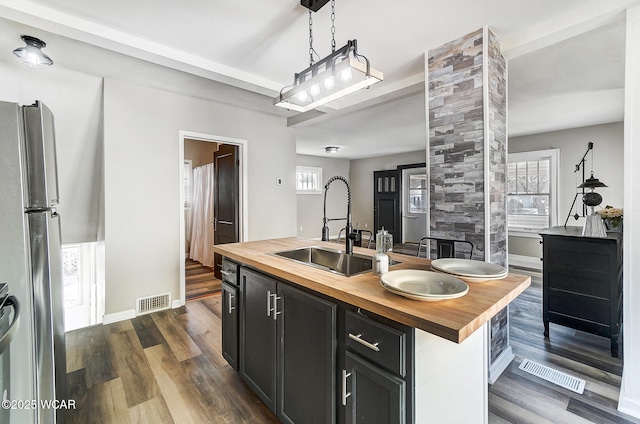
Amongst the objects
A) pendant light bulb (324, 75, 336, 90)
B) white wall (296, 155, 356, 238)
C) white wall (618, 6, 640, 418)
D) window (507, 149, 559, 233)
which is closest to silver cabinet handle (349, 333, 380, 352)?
pendant light bulb (324, 75, 336, 90)

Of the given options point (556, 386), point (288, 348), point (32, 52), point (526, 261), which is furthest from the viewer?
point (526, 261)

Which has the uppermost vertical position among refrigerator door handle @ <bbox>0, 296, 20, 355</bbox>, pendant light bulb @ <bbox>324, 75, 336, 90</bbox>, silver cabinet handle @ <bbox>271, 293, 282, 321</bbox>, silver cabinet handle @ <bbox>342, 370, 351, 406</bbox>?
pendant light bulb @ <bbox>324, 75, 336, 90</bbox>

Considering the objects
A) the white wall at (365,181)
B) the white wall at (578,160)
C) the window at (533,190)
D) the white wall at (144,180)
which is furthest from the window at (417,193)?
the white wall at (144,180)

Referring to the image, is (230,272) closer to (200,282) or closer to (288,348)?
(288,348)

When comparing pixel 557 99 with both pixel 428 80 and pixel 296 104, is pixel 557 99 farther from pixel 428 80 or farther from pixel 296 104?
pixel 296 104

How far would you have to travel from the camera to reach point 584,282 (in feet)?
8.38

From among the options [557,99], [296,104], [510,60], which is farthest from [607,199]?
[296,104]

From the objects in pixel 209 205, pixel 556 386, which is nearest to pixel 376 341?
pixel 556 386

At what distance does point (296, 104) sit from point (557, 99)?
3583 millimetres

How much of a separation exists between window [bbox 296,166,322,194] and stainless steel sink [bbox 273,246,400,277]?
5855 millimetres

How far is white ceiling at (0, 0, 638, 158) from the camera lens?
6.72ft

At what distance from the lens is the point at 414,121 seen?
4.73 meters

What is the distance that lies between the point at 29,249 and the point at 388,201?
7.67 m

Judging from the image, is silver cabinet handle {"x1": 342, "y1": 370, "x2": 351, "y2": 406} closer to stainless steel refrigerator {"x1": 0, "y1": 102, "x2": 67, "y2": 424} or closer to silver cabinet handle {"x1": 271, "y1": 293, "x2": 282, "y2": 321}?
silver cabinet handle {"x1": 271, "y1": 293, "x2": 282, "y2": 321}
